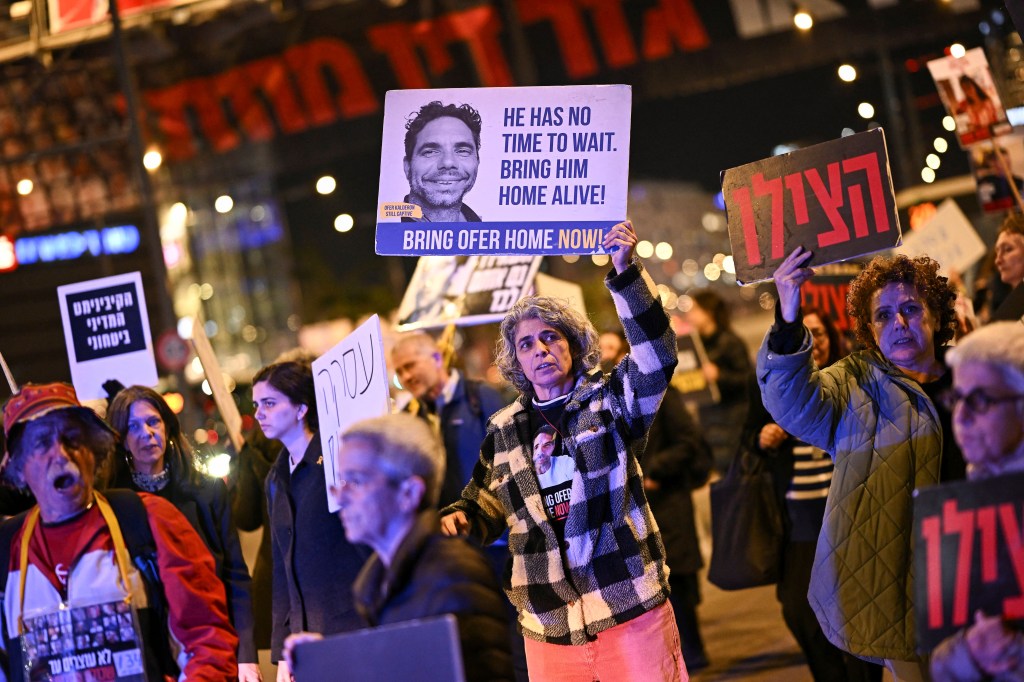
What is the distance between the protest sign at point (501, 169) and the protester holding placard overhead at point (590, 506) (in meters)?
0.47

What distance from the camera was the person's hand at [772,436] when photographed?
6465 mm

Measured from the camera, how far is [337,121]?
3262 centimetres

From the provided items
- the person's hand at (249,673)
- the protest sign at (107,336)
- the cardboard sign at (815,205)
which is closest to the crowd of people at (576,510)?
the cardboard sign at (815,205)

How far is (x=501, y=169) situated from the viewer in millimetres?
4918

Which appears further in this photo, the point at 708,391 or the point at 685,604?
the point at 708,391

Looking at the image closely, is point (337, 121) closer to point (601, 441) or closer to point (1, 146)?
point (1, 146)

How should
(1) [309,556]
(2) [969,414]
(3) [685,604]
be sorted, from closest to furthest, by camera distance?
(2) [969,414]
(1) [309,556]
(3) [685,604]

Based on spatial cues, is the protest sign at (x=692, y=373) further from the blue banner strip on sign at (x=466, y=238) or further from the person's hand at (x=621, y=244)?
the person's hand at (x=621, y=244)

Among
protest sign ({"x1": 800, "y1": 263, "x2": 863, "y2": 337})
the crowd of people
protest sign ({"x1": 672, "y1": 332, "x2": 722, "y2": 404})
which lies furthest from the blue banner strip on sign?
protest sign ({"x1": 672, "y1": 332, "x2": 722, "y2": 404})

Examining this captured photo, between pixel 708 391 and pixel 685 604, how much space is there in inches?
161

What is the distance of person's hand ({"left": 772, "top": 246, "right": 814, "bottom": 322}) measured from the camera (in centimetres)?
386

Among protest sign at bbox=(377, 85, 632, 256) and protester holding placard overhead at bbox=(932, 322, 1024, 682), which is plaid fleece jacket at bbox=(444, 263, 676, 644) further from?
protester holding placard overhead at bbox=(932, 322, 1024, 682)

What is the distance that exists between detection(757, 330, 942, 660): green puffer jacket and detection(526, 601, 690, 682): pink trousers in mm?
573

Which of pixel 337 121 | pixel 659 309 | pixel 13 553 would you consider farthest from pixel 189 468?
pixel 337 121
